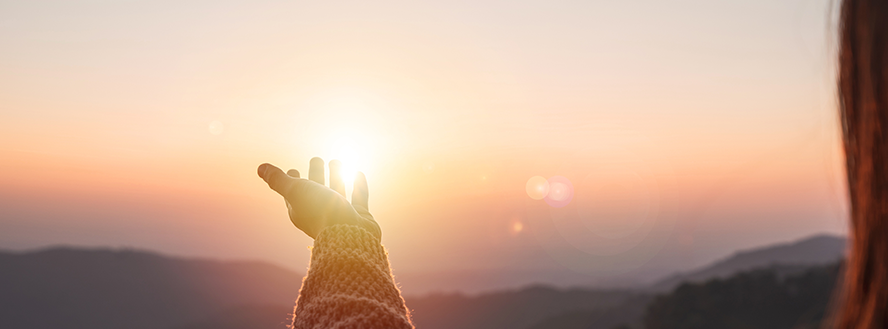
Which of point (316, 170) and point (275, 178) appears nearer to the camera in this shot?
point (275, 178)

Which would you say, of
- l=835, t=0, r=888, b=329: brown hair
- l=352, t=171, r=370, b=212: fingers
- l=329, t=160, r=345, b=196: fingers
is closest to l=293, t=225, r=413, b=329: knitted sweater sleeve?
l=352, t=171, r=370, b=212: fingers

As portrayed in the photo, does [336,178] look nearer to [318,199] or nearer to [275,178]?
[275,178]

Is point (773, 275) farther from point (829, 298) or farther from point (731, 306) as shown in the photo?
point (829, 298)

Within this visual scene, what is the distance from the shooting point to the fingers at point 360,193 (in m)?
3.76

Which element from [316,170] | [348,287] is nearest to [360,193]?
[316,170]

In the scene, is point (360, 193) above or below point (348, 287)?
above

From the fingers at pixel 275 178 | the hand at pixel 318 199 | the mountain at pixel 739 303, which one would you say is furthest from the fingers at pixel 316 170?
the mountain at pixel 739 303

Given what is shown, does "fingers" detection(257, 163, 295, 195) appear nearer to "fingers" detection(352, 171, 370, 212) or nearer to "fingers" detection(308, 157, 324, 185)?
"fingers" detection(308, 157, 324, 185)

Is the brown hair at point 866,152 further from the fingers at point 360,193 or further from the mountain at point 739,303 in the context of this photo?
the mountain at point 739,303

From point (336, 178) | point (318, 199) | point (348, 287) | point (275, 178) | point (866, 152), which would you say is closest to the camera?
point (866, 152)

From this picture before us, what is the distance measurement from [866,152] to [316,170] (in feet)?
12.0

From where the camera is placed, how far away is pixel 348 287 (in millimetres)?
2301

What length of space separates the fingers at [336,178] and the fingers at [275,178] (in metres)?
0.39

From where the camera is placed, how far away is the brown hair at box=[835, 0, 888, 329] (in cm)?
76
